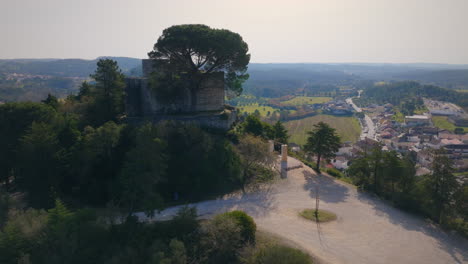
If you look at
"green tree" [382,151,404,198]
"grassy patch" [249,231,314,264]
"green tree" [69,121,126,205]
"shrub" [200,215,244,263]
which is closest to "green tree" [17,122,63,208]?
"green tree" [69,121,126,205]

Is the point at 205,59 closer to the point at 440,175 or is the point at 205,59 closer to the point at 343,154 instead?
the point at 440,175

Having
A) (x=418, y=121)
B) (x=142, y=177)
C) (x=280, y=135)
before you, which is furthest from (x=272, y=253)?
(x=418, y=121)

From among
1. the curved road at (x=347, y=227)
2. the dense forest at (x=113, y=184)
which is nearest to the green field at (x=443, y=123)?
the curved road at (x=347, y=227)

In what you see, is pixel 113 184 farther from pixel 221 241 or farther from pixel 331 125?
pixel 331 125

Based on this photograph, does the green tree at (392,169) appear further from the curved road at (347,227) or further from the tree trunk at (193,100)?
the tree trunk at (193,100)

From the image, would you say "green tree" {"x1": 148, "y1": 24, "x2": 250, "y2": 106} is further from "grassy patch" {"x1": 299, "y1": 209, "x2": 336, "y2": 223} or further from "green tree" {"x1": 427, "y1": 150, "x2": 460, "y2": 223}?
"green tree" {"x1": 427, "y1": 150, "x2": 460, "y2": 223}
